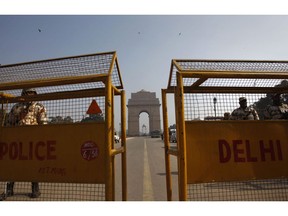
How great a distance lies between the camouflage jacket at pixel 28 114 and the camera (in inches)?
144

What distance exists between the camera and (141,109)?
218 feet

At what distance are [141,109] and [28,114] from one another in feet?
206

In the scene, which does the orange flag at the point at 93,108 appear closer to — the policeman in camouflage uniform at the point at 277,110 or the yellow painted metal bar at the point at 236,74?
the yellow painted metal bar at the point at 236,74

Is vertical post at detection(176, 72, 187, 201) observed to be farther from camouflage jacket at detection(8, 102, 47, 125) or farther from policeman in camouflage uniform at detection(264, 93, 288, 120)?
policeman in camouflage uniform at detection(264, 93, 288, 120)

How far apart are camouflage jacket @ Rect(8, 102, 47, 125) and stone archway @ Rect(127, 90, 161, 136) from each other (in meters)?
61.3

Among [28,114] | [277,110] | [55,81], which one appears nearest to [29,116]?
[28,114]

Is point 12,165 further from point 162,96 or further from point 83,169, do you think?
point 162,96

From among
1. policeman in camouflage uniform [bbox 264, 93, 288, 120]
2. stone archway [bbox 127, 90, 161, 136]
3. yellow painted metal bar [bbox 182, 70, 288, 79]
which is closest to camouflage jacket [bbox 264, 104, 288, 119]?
policeman in camouflage uniform [bbox 264, 93, 288, 120]

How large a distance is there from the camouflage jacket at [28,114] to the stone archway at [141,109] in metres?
61.3

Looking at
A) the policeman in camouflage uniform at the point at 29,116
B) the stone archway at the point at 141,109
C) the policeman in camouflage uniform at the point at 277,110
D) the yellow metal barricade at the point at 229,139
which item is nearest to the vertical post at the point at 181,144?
the yellow metal barricade at the point at 229,139

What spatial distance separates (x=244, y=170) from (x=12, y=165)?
113 inches

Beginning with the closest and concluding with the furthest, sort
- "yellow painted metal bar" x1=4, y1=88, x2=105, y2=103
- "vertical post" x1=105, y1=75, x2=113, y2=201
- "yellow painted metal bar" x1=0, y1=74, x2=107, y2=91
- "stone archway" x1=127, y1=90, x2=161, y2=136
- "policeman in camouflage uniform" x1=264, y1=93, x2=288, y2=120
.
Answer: "vertical post" x1=105, y1=75, x2=113, y2=201 < "yellow painted metal bar" x1=0, y1=74, x2=107, y2=91 < "yellow painted metal bar" x1=4, y1=88, x2=105, y2=103 < "policeman in camouflage uniform" x1=264, y1=93, x2=288, y2=120 < "stone archway" x1=127, y1=90, x2=161, y2=136

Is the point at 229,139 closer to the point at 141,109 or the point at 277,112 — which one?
the point at 277,112

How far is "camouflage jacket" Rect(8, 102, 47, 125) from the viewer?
12.0 ft
